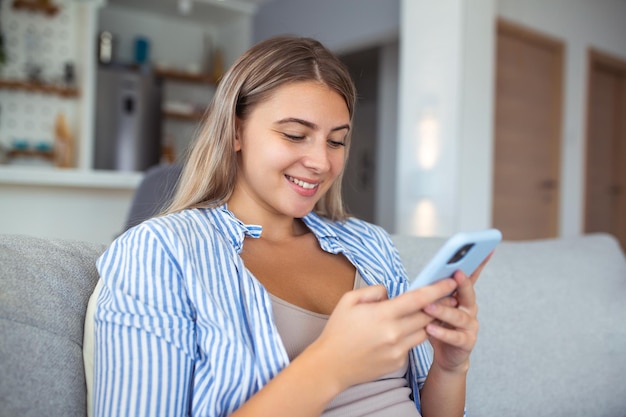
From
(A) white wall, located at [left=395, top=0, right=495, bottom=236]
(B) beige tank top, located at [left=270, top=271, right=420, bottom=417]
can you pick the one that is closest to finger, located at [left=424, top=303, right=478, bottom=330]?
(B) beige tank top, located at [left=270, top=271, right=420, bottom=417]

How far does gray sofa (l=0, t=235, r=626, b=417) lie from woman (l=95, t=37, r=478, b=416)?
0.16m

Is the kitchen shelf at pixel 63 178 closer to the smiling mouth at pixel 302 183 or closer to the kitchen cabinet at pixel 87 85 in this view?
the kitchen cabinet at pixel 87 85

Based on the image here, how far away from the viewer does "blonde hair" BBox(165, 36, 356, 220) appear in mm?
1069

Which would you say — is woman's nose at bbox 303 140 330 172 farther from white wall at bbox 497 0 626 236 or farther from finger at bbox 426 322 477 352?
white wall at bbox 497 0 626 236

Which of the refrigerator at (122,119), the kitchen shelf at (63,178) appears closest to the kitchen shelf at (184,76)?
the refrigerator at (122,119)

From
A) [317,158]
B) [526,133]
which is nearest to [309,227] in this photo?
[317,158]

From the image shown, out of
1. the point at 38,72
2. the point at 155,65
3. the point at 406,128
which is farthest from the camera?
the point at 155,65

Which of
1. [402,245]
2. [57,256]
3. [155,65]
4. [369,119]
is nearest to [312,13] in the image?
[155,65]

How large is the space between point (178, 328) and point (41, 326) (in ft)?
0.69

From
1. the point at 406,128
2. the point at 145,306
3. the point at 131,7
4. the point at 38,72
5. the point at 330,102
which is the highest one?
the point at 131,7

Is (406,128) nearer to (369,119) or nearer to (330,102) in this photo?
(330,102)

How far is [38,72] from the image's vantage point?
191 inches

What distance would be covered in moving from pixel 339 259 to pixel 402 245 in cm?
33

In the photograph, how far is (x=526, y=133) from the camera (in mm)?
4914
